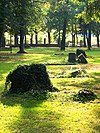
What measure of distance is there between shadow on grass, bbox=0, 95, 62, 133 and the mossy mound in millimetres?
719

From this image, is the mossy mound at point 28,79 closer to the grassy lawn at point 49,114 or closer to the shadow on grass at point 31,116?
the grassy lawn at point 49,114

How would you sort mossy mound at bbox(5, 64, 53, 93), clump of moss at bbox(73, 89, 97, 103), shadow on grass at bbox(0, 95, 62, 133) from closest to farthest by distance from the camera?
1. shadow on grass at bbox(0, 95, 62, 133)
2. clump of moss at bbox(73, 89, 97, 103)
3. mossy mound at bbox(5, 64, 53, 93)

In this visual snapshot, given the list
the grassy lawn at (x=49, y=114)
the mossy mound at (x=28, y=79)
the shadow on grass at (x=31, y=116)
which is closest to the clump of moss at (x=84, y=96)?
the grassy lawn at (x=49, y=114)

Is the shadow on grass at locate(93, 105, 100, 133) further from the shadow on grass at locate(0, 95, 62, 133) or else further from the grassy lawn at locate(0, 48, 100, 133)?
the shadow on grass at locate(0, 95, 62, 133)

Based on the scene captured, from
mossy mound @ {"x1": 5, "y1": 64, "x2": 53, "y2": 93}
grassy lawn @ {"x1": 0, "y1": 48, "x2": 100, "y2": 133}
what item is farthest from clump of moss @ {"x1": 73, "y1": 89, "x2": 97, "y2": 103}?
mossy mound @ {"x1": 5, "y1": 64, "x2": 53, "y2": 93}

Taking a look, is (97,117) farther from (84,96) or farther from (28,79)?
(28,79)

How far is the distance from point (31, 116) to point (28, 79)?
3.50 metres

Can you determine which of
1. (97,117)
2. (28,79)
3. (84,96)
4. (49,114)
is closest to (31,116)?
(49,114)

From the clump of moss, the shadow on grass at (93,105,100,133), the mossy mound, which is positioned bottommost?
the shadow on grass at (93,105,100,133)

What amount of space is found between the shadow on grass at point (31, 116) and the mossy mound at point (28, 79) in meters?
0.72

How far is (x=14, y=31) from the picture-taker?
118 feet

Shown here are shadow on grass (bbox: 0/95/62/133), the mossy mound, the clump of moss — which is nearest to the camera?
shadow on grass (bbox: 0/95/62/133)

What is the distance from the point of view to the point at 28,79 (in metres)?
12.0

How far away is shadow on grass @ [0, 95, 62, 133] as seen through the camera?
749 centimetres
